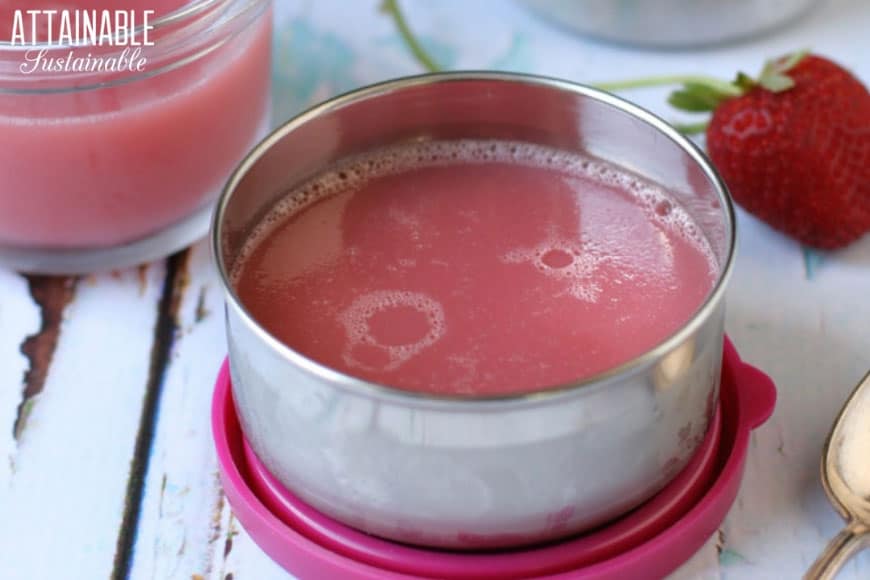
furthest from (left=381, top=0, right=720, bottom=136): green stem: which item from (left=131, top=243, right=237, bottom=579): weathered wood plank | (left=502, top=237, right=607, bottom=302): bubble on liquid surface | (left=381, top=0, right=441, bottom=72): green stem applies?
(left=131, top=243, right=237, bottom=579): weathered wood plank

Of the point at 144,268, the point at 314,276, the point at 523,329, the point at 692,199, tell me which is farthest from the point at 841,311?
the point at 144,268

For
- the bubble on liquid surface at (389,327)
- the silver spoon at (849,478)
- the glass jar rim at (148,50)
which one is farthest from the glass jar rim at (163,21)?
the silver spoon at (849,478)

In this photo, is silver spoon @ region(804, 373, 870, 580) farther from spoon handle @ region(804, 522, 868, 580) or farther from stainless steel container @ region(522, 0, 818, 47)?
stainless steel container @ region(522, 0, 818, 47)

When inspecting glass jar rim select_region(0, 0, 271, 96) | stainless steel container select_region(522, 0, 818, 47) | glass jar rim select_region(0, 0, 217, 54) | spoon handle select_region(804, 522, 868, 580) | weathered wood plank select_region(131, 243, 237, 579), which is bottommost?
weathered wood plank select_region(131, 243, 237, 579)

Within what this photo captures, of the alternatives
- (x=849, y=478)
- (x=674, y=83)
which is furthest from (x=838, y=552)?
(x=674, y=83)

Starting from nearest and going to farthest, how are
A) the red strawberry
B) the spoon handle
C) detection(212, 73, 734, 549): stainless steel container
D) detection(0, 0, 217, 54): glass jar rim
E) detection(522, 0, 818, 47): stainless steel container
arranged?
detection(212, 73, 734, 549): stainless steel container → the spoon handle → detection(0, 0, 217, 54): glass jar rim → the red strawberry → detection(522, 0, 818, 47): stainless steel container

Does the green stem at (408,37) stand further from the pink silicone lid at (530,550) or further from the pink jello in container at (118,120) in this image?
the pink silicone lid at (530,550)

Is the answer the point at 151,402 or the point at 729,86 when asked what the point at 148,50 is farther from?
the point at 729,86
